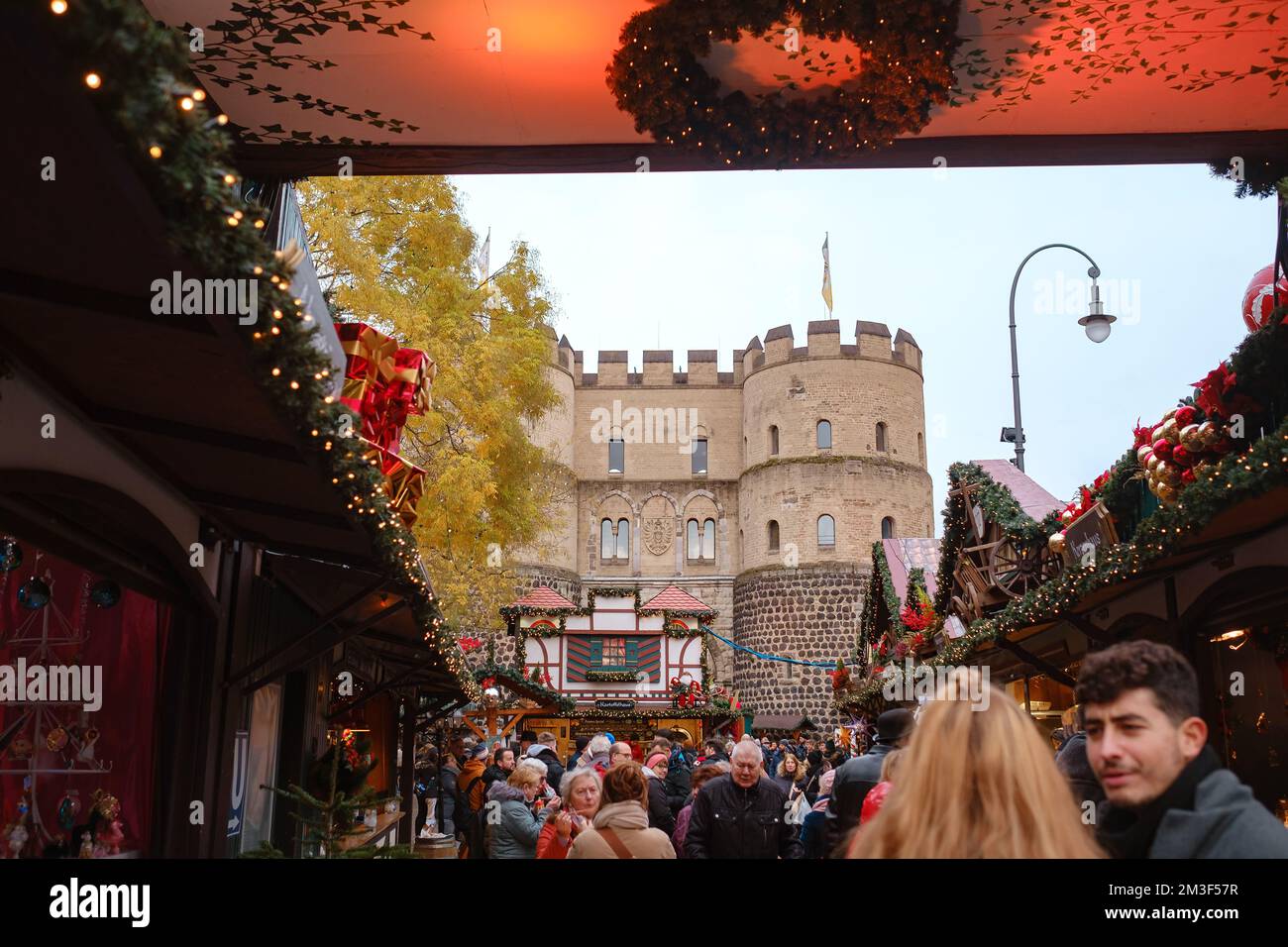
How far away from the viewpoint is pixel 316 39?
4.88 meters

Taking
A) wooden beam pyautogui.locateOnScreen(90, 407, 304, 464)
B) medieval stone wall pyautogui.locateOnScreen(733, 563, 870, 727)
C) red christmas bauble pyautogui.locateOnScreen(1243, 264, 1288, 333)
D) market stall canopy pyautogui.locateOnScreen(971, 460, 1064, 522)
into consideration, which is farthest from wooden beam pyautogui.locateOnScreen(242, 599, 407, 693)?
medieval stone wall pyautogui.locateOnScreen(733, 563, 870, 727)

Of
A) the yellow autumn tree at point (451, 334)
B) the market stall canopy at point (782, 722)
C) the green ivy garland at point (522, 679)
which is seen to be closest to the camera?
the yellow autumn tree at point (451, 334)

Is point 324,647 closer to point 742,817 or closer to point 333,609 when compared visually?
point 333,609

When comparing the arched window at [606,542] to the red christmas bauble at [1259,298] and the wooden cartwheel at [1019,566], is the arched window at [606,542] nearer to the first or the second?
the wooden cartwheel at [1019,566]

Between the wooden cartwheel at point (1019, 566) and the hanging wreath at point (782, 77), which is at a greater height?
the hanging wreath at point (782, 77)

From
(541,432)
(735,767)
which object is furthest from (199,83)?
(541,432)

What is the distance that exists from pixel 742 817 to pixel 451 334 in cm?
995

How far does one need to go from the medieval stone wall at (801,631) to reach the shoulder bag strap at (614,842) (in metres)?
34.7

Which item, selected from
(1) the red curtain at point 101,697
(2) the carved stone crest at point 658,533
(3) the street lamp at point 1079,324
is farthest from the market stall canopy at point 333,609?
(2) the carved stone crest at point 658,533

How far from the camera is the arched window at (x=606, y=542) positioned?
4434 centimetres

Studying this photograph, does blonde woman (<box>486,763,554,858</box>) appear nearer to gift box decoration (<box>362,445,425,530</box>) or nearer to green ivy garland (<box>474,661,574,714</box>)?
gift box decoration (<box>362,445,425,530</box>)

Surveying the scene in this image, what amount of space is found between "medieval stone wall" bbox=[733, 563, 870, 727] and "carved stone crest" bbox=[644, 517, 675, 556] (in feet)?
16.7

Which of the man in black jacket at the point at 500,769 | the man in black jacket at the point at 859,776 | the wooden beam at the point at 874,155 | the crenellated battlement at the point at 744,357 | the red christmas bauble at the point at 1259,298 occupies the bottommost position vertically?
the man in black jacket at the point at 500,769
